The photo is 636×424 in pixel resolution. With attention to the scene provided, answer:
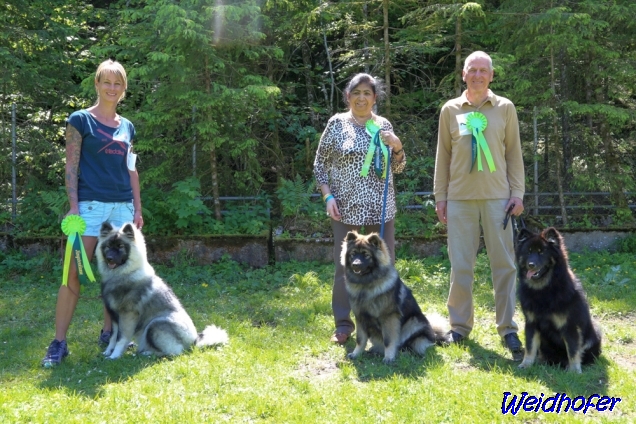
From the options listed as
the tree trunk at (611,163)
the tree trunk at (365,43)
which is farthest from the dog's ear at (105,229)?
the tree trunk at (611,163)

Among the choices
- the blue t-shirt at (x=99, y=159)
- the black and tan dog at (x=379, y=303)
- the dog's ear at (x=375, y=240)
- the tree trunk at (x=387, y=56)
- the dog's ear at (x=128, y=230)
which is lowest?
the black and tan dog at (x=379, y=303)

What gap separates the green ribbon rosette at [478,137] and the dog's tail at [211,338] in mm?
2450

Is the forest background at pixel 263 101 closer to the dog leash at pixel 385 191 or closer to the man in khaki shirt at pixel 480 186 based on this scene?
the dog leash at pixel 385 191

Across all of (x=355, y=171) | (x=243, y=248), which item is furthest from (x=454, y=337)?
(x=243, y=248)

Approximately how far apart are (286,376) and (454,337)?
1509 mm

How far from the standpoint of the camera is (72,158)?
4.24m

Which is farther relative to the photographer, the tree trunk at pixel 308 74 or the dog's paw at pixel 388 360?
the tree trunk at pixel 308 74

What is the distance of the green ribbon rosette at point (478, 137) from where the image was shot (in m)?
4.30

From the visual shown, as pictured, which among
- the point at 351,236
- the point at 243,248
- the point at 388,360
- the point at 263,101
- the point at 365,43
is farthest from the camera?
the point at 365,43

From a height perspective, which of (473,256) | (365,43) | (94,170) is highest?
(365,43)

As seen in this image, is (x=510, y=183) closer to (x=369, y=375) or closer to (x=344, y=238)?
(x=344, y=238)

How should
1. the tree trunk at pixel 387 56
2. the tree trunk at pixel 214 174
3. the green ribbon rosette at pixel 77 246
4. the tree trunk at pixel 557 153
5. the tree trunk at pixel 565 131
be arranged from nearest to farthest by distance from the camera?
1. the green ribbon rosette at pixel 77 246
2. the tree trunk at pixel 214 174
3. the tree trunk at pixel 557 153
4. the tree trunk at pixel 387 56
5. the tree trunk at pixel 565 131

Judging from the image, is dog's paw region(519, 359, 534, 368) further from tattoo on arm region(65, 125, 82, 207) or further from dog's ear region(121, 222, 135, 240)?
tattoo on arm region(65, 125, 82, 207)

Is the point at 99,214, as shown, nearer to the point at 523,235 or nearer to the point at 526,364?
the point at 523,235
